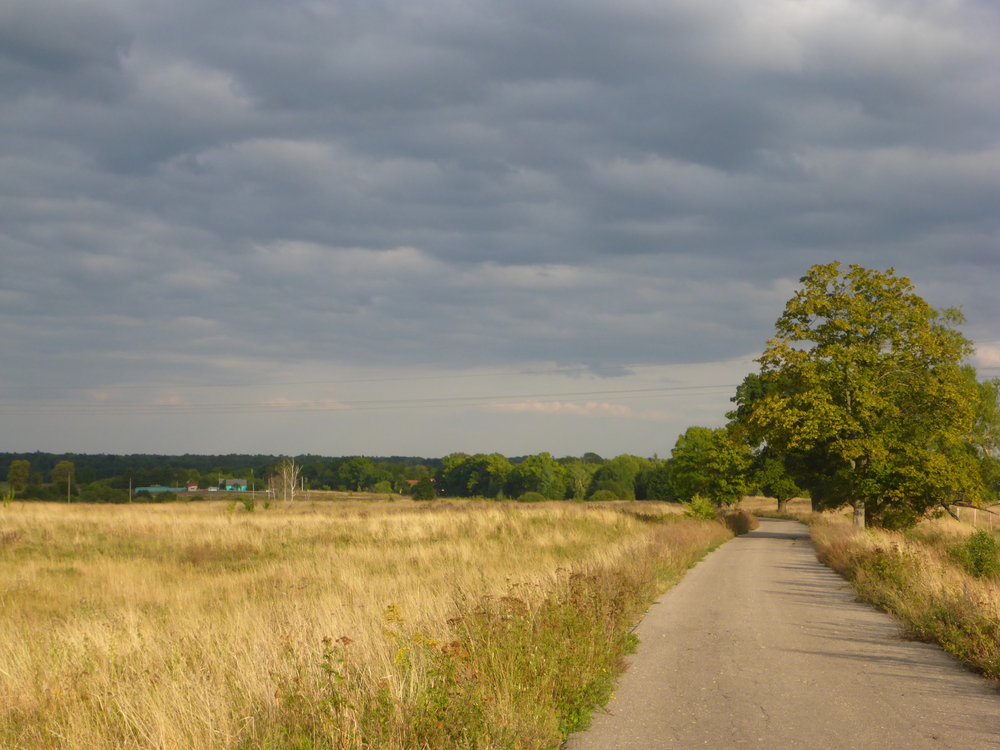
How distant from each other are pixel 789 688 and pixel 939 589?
6.01 meters

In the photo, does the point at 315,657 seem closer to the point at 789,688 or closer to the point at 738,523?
the point at 789,688

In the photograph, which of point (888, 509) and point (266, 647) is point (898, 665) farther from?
point (888, 509)

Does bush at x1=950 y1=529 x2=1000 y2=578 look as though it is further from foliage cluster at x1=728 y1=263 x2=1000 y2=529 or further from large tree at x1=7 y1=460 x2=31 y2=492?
large tree at x1=7 y1=460 x2=31 y2=492

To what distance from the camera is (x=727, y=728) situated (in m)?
6.49

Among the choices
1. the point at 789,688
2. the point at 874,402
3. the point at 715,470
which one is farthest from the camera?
the point at 715,470

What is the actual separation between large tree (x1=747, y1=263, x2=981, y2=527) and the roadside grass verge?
11894 millimetres

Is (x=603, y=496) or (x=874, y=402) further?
(x=603, y=496)

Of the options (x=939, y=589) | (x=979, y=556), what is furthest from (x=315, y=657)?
(x=979, y=556)

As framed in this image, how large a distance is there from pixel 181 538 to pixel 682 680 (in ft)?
82.2

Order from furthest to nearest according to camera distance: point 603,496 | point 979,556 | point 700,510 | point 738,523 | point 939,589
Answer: point 603,496 → point 738,523 → point 700,510 → point 979,556 → point 939,589

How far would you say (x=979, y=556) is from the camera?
54.2ft

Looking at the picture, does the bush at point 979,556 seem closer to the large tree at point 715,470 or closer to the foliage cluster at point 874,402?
the foliage cluster at point 874,402

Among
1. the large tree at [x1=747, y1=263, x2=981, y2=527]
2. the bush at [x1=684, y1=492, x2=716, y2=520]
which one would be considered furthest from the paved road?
the bush at [x1=684, y1=492, x2=716, y2=520]

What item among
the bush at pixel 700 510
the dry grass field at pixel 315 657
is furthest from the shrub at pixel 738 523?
the dry grass field at pixel 315 657
